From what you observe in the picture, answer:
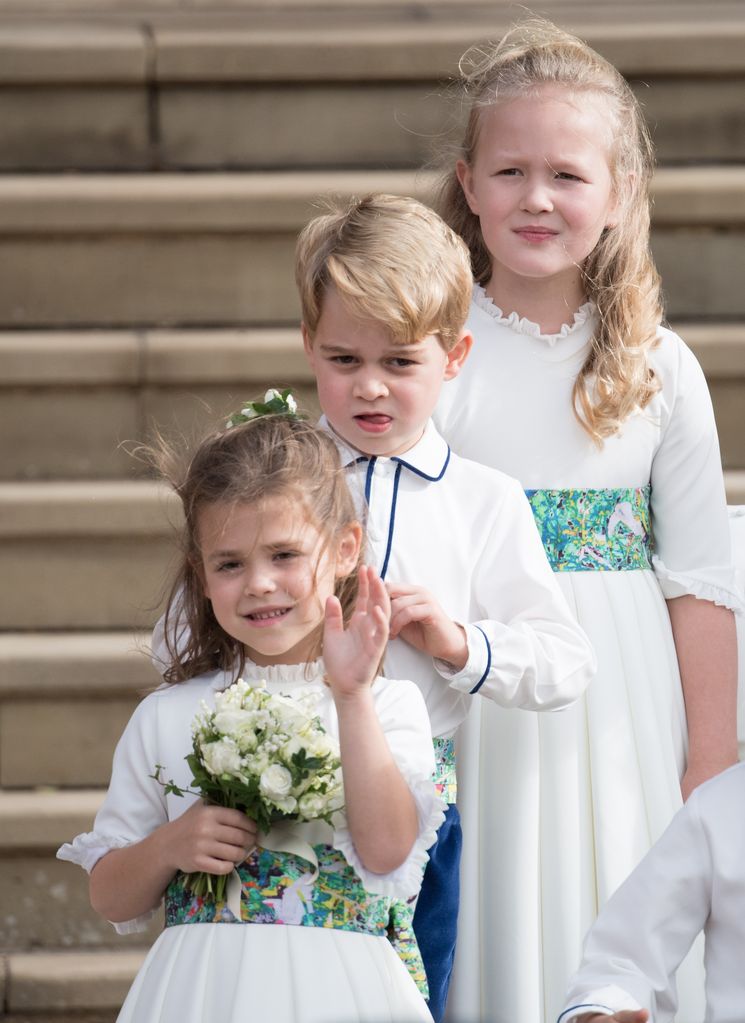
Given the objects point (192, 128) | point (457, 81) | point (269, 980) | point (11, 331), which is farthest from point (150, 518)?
point (269, 980)

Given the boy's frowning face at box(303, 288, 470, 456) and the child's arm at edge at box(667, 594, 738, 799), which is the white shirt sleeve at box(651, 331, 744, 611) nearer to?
the child's arm at edge at box(667, 594, 738, 799)

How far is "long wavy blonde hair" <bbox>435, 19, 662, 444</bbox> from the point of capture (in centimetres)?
256

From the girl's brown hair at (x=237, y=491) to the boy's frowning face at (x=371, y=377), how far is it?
0.23ft

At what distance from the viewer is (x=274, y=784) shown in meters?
1.95

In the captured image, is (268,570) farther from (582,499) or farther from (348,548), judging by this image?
(582,499)

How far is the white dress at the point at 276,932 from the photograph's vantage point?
6.41 feet

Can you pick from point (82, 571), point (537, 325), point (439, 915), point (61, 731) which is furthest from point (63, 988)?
point (537, 325)

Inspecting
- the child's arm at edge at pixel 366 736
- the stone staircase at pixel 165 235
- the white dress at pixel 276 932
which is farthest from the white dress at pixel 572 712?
the stone staircase at pixel 165 235

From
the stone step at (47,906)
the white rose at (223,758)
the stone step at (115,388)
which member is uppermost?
the stone step at (115,388)

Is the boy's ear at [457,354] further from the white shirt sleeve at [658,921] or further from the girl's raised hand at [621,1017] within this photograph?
the girl's raised hand at [621,1017]

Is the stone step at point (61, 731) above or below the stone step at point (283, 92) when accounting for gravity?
below

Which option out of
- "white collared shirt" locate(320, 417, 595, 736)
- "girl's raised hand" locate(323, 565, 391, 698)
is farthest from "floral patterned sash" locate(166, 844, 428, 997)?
"white collared shirt" locate(320, 417, 595, 736)

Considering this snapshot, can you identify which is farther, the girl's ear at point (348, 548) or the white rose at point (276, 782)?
the girl's ear at point (348, 548)

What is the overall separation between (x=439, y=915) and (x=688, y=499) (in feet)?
2.58
